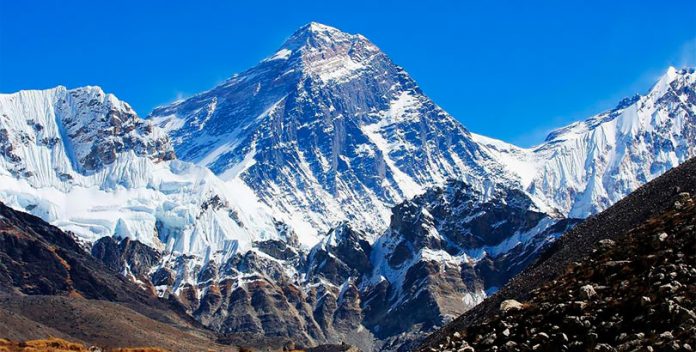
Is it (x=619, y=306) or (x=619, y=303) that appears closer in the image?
(x=619, y=306)

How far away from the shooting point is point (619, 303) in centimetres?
4591

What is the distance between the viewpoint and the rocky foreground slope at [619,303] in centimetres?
4212

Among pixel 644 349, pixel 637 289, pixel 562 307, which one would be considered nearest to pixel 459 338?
pixel 562 307

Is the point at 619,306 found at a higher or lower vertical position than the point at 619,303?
lower

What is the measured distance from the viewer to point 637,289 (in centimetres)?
4650

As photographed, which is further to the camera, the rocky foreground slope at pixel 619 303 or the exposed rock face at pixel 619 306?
the rocky foreground slope at pixel 619 303

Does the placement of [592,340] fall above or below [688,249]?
below

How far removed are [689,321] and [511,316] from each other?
11879mm

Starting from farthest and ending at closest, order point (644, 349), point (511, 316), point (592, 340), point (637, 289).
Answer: point (511, 316) → point (637, 289) → point (592, 340) → point (644, 349)

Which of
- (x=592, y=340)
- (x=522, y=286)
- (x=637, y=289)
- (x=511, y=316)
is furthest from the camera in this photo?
(x=522, y=286)

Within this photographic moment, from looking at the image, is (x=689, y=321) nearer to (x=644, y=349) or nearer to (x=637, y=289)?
(x=644, y=349)

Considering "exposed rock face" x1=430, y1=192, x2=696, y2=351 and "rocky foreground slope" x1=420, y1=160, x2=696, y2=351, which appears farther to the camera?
"rocky foreground slope" x1=420, y1=160, x2=696, y2=351

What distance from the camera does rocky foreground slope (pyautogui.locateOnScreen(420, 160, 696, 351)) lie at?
4212 centimetres

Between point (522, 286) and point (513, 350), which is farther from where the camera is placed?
point (522, 286)
